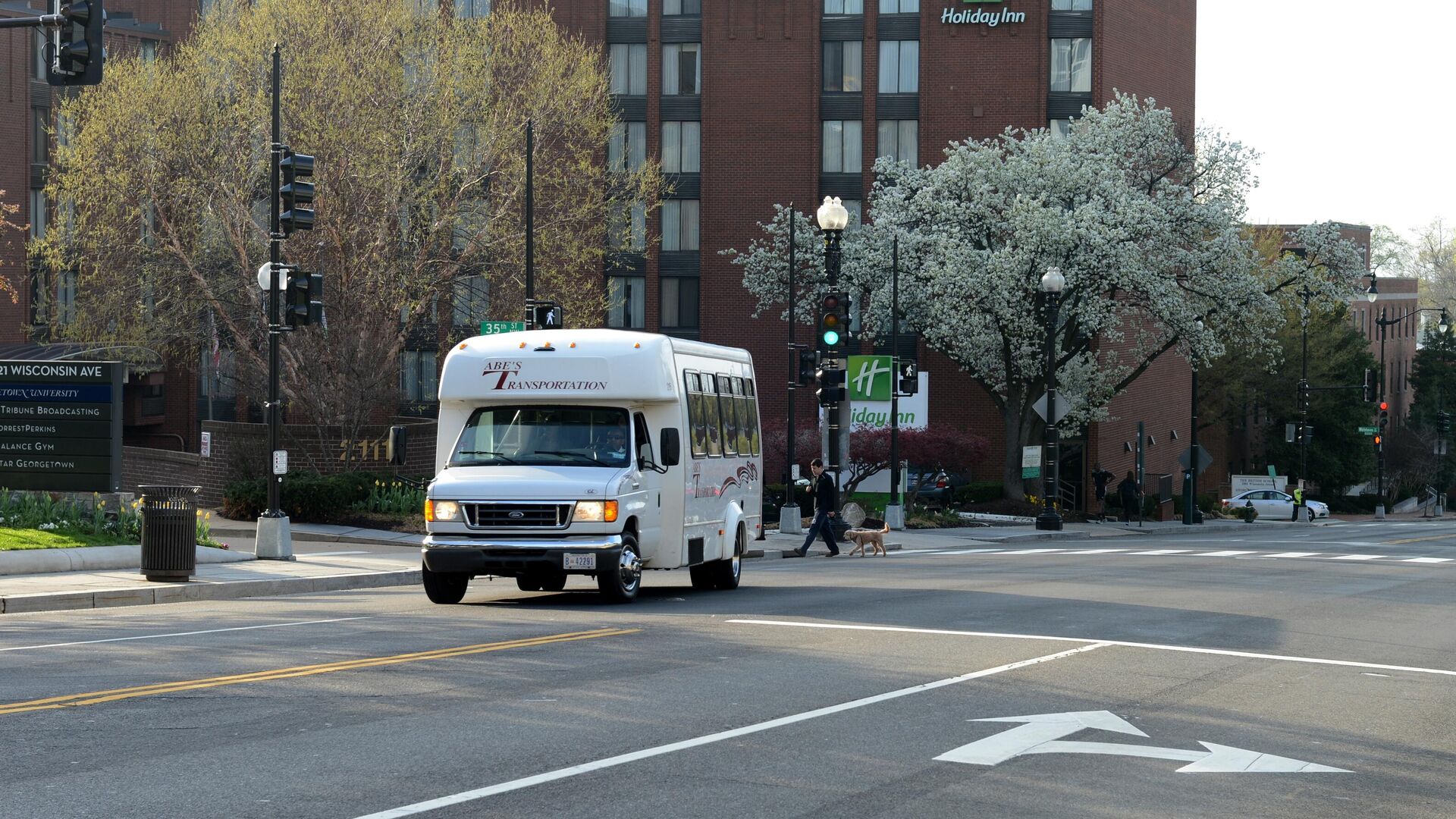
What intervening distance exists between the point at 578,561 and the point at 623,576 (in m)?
0.99

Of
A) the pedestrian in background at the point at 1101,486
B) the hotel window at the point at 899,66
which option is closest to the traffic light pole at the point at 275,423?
the pedestrian in background at the point at 1101,486

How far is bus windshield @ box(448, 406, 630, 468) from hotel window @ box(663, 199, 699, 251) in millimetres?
44461

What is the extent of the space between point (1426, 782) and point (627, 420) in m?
10.7

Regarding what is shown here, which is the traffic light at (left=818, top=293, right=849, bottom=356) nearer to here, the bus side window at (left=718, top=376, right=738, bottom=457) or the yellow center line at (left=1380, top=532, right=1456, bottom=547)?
the bus side window at (left=718, top=376, right=738, bottom=457)

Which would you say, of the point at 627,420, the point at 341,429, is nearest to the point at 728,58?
the point at 341,429

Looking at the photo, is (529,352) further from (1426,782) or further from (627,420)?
(1426,782)

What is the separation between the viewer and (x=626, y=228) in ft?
160

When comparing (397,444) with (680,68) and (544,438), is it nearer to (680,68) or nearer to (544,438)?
(544,438)

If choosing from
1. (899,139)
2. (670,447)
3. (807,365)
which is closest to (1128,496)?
(899,139)

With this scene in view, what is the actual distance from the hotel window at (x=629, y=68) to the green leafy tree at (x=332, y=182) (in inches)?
862

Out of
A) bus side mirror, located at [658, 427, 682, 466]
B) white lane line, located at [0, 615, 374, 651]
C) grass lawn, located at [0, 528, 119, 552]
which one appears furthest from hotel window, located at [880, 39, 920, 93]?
white lane line, located at [0, 615, 374, 651]

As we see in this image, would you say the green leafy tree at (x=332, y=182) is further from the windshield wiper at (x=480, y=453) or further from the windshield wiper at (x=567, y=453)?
the windshield wiper at (x=567, y=453)

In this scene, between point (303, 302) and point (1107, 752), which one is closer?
point (1107, 752)

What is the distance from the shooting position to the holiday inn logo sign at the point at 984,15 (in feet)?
197
